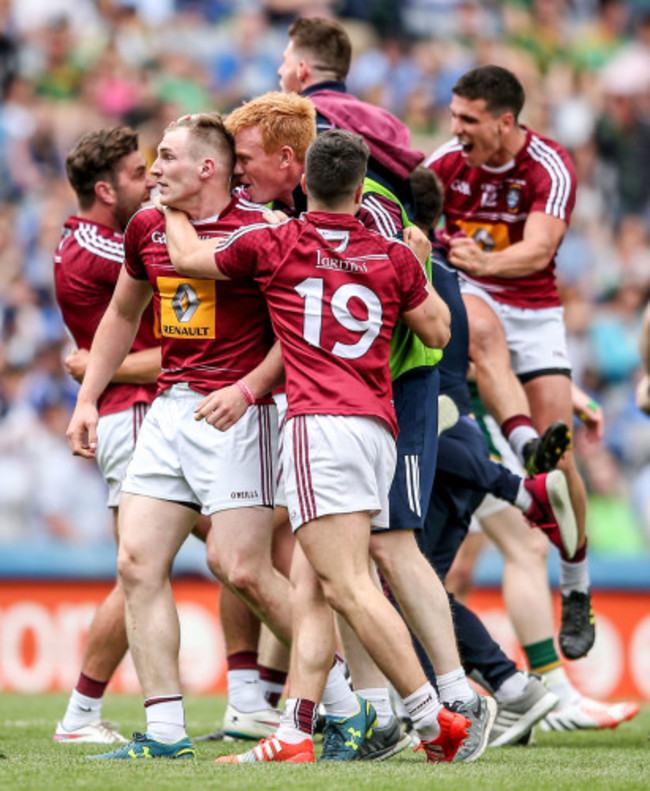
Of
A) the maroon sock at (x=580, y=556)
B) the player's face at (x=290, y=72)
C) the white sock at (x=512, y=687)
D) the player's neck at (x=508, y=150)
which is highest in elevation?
the player's face at (x=290, y=72)

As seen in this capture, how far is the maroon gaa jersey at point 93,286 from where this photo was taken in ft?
21.6

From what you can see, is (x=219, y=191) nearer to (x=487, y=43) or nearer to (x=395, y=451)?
(x=395, y=451)

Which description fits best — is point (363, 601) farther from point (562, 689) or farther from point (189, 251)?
point (562, 689)

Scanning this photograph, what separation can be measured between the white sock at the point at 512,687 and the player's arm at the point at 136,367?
1.98 metres

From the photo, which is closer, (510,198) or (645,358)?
(645,358)

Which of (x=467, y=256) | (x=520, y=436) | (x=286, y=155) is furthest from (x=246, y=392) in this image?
(x=520, y=436)

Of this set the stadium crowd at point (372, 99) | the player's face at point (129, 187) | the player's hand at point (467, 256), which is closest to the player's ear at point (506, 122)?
the player's hand at point (467, 256)

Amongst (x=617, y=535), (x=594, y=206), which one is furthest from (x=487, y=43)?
(x=617, y=535)

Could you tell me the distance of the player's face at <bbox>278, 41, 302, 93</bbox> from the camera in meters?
7.19

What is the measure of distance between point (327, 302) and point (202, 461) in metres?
0.76

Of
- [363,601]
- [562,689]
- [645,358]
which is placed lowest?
[562,689]

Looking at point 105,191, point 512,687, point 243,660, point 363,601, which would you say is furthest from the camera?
point 105,191

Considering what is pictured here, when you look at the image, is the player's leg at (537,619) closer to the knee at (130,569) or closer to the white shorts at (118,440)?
the white shorts at (118,440)

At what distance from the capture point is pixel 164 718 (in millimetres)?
5336
